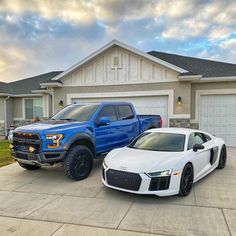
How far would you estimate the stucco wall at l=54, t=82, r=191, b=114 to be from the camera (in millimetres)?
10828

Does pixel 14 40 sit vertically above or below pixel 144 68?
above

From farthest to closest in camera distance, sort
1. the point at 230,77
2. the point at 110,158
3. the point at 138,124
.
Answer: the point at 230,77, the point at 138,124, the point at 110,158

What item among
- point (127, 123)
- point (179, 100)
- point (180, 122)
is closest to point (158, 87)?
point (179, 100)

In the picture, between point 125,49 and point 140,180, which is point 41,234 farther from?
point 125,49

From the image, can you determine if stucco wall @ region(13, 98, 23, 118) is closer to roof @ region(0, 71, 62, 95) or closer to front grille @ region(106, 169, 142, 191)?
roof @ region(0, 71, 62, 95)

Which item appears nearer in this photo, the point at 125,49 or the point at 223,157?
the point at 223,157

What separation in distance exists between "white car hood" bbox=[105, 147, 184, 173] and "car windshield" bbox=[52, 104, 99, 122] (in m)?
1.88

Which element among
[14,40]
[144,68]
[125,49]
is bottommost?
[144,68]

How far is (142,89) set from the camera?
11.4 metres

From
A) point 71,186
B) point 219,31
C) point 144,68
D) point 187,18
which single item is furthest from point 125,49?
point 71,186

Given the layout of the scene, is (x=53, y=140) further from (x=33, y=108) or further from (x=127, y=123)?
(x=33, y=108)

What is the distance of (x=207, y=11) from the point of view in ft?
37.1

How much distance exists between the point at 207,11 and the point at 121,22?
498 cm

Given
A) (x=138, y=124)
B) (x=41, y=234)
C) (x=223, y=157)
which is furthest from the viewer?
(x=138, y=124)
